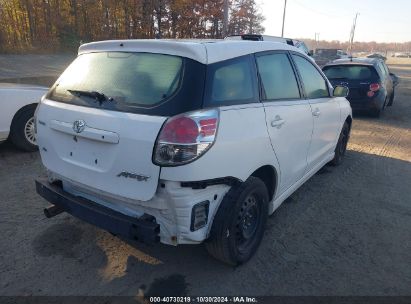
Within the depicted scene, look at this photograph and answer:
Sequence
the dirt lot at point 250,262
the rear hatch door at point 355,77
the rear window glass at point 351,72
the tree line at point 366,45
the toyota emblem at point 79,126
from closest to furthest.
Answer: the toyota emblem at point 79,126 < the dirt lot at point 250,262 < the rear hatch door at point 355,77 < the rear window glass at point 351,72 < the tree line at point 366,45

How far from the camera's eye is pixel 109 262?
9.78 feet

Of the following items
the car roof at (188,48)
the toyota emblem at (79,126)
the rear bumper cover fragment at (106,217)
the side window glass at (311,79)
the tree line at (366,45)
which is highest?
the car roof at (188,48)

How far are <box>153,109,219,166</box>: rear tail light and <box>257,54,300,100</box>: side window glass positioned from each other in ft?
3.06

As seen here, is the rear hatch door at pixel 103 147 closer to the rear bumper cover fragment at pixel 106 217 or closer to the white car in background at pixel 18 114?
the rear bumper cover fragment at pixel 106 217

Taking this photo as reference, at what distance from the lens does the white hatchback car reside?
7.67 ft

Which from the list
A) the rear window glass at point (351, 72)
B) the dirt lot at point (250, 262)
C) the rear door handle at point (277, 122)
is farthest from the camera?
the rear window glass at point (351, 72)

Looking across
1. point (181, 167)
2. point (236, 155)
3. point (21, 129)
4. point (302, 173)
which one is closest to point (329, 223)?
point (302, 173)

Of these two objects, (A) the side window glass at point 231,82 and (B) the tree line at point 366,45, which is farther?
(B) the tree line at point 366,45

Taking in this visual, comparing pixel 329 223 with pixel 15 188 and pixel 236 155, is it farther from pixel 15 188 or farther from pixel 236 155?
pixel 15 188

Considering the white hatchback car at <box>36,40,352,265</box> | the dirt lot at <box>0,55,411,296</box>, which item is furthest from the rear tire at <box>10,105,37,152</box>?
the white hatchback car at <box>36,40,352,265</box>

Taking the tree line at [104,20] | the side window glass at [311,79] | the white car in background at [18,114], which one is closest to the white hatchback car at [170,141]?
the side window glass at [311,79]

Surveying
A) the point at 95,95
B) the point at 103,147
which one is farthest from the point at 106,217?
Result: the point at 95,95

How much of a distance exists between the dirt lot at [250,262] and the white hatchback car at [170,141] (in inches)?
11.6

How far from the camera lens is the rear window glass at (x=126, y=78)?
8.14 feet
